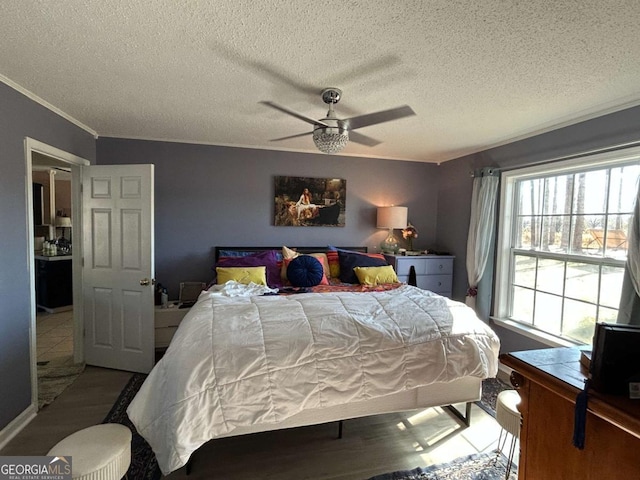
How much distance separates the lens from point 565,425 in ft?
3.16

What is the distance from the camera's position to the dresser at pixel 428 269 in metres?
3.98

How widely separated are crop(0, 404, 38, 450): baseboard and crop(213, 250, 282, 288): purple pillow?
185cm

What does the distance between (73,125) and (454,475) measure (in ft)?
13.9

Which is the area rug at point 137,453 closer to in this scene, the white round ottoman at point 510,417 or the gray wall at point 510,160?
the white round ottoman at point 510,417

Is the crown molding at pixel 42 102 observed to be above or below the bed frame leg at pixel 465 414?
above

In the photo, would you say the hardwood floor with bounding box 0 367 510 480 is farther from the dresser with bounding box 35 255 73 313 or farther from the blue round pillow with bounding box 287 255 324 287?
the dresser with bounding box 35 255 73 313

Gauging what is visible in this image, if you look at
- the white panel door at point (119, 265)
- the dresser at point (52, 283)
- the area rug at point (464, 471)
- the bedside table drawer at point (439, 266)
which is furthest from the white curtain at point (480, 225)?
the dresser at point (52, 283)

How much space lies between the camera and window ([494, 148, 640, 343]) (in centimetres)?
252

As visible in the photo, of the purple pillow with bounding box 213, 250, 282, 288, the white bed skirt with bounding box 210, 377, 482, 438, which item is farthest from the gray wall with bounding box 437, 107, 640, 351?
the purple pillow with bounding box 213, 250, 282, 288

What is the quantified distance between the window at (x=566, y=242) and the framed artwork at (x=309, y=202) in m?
1.96

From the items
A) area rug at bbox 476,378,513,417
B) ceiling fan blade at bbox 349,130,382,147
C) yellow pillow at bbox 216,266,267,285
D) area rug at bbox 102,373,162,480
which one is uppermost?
ceiling fan blade at bbox 349,130,382,147

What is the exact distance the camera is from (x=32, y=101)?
Answer: 7.91 feet

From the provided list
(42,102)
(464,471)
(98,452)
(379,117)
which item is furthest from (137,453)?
(379,117)

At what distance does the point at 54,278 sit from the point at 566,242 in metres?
6.77
